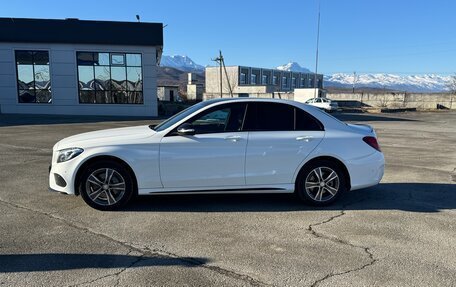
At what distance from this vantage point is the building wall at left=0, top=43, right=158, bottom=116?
2958 centimetres

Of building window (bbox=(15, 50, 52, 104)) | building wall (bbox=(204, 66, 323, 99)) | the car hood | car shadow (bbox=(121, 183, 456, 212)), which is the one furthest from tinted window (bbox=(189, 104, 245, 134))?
building wall (bbox=(204, 66, 323, 99))

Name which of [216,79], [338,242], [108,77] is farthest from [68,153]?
[216,79]

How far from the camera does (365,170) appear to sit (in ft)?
19.8

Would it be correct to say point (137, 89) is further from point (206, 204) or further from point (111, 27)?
point (206, 204)

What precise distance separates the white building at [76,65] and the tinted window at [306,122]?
25.8 metres

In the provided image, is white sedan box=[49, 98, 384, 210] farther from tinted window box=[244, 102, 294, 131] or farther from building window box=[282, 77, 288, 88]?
building window box=[282, 77, 288, 88]

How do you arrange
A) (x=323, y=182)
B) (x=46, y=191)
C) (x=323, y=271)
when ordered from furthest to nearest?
(x=46, y=191) → (x=323, y=182) → (x=323, y=271)

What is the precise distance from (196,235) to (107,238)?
3.43 feet

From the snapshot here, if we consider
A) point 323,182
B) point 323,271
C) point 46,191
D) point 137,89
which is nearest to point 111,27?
point 137,89

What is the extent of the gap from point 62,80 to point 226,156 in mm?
27614

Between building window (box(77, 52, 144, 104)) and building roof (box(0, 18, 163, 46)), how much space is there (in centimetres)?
112

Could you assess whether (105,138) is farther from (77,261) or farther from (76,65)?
(76,65)

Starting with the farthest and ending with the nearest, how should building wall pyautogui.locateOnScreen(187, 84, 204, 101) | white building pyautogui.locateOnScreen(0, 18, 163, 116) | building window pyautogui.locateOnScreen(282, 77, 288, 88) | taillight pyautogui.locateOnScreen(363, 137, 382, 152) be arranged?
building window pyautogui.locateOnScreen(282, 77, 288, 88), building wall pyautogui.locateOnScreen(187, 84, 204, 101), white building pyautogui.locateOnScreen(0, 18, 163, 116), taillight pyautogui.locateOnScreen(363, 137, 382, 152)

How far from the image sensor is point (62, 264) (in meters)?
3.97
